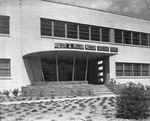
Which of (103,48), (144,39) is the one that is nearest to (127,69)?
(144,39)

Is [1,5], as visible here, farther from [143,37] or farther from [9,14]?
[143,37]

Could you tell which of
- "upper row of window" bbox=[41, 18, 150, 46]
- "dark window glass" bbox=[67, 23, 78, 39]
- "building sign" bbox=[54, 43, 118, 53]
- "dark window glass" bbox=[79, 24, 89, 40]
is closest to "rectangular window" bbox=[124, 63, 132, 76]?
"upper row of window" bbox=[41, 18, 150, 46]

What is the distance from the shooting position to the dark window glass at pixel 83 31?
86.8ft

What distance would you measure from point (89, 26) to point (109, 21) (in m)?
3.31

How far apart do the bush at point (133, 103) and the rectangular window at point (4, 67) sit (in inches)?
612

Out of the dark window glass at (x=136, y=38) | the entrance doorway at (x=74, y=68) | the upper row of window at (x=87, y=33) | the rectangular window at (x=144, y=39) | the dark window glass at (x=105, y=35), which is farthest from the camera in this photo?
the rectangular window at (x=144, y=39)

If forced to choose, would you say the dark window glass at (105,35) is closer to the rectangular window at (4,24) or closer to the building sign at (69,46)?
the building sign at (69,46)

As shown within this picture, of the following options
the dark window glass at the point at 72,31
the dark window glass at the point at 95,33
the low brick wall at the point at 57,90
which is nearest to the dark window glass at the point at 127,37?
the dark window glass at the point at 95,33

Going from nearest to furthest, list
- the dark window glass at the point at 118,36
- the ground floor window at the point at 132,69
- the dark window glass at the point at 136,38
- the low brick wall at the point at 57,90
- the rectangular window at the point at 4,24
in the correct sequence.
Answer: the low brick wall at the point at 57,90 → the rectangular window at the point at 4,24 → the ground floor window at the point at 132,69 → the dark window glass at the point at 118,36 → the dark window glass at the point at 136,38

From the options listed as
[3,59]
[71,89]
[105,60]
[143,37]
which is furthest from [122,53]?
[3,59]

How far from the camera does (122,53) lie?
94.8ft

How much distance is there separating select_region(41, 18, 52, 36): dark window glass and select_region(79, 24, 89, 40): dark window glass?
417cm

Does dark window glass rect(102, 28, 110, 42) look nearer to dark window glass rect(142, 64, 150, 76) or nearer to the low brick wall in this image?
dark window glass rect(142, 64, 150, 76)

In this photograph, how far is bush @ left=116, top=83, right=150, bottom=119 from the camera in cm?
869
